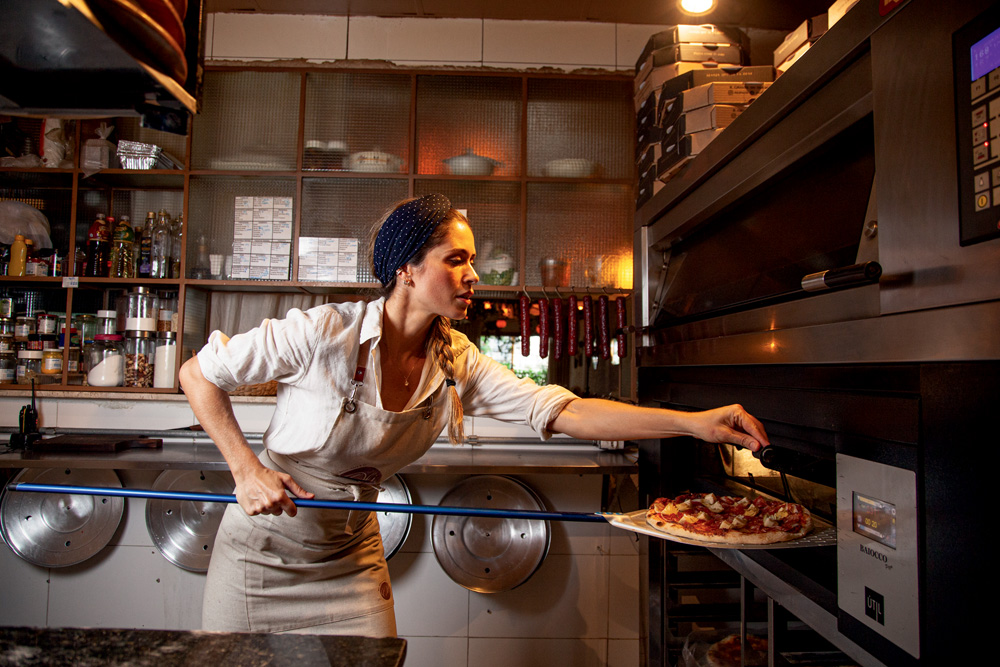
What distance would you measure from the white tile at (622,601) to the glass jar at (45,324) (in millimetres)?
3148

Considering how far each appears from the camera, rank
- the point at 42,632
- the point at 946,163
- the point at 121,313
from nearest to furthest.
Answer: the point at 946,163, the point at 42,632, the point at 121,313

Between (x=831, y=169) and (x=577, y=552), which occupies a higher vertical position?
(x=831, y=169)

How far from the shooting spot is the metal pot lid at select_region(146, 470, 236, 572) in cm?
284

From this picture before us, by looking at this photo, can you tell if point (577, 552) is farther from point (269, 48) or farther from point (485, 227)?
point (269, 48)

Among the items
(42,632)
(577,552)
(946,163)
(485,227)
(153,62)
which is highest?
(485,227)

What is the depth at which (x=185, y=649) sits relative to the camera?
0.81 m

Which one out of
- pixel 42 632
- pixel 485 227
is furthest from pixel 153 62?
pixel 485 227

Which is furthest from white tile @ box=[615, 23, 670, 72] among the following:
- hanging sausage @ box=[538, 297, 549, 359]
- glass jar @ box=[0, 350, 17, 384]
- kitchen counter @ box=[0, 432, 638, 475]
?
glass jar @ box=[0, 350, 17, 384]

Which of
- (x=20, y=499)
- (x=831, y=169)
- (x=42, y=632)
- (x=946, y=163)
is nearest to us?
(x=946, y=163)

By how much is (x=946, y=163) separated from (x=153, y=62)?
974 mm

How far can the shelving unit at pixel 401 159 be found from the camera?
10.7 feet

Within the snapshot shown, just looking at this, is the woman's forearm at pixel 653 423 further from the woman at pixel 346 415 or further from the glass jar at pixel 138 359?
the glass jar at pixel 138 359

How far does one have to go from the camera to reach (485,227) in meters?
3.35

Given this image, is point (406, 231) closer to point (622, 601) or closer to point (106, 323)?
point (622, 601)
